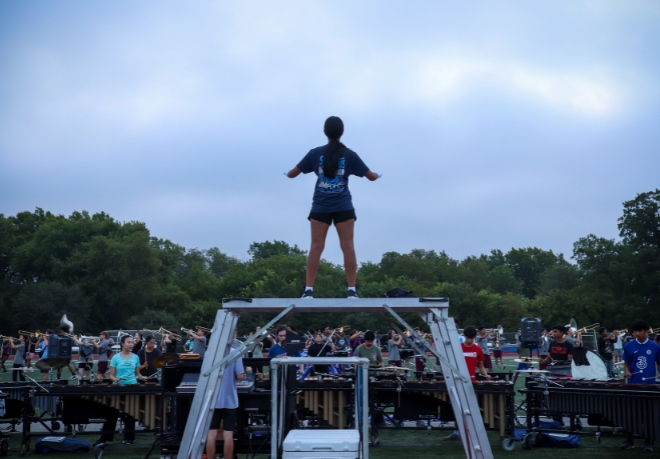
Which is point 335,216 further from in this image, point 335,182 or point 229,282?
point 229,282

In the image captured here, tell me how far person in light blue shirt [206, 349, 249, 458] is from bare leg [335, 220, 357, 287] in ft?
10.3

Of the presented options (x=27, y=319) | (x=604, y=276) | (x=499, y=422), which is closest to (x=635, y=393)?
(x=499, y=422)

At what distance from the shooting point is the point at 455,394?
5.34m

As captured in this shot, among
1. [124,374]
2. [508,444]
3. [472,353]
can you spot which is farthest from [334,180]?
[124,374]

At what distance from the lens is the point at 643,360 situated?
35.9 ft

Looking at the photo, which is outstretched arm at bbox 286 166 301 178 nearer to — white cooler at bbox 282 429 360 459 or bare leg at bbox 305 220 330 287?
bare leg at bbox 305 220 330 287

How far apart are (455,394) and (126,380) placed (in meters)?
7.93

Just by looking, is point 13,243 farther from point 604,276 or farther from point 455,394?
point 455,394

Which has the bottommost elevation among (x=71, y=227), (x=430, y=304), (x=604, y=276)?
(x=430, y=304)

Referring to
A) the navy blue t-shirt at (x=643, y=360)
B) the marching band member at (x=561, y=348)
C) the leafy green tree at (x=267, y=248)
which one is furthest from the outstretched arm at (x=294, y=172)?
the leafy green tree at (x=267, y=248)

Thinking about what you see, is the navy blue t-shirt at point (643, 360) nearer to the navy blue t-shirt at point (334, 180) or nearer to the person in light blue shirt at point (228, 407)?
the person in light blue shirt at point (228, 407)

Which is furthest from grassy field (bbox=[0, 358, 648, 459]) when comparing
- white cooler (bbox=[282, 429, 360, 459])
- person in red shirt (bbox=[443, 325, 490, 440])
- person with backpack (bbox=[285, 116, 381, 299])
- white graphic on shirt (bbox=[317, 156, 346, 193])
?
white graphic on shirt (bbox=[317, 156, 346, 193])

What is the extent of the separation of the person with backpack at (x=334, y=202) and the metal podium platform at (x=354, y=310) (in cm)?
50

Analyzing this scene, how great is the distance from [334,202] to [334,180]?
0.18 m
